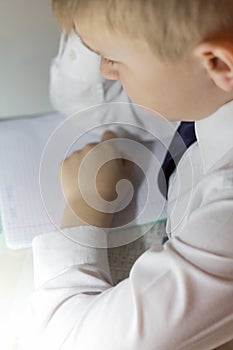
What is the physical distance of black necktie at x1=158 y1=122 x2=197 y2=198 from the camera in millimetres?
744

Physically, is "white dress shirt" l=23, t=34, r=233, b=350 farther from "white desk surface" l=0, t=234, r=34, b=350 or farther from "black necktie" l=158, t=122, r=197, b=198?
"black necktie" l=158, t=122, r=197, b=198

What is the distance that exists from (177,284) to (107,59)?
192mm

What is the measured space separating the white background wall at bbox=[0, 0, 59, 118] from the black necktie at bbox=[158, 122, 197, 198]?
0.95 ft

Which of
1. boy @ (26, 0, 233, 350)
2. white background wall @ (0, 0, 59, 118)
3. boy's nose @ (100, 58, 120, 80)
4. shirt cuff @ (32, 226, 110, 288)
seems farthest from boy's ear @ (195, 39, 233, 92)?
white background wall @ (0, 0, 59, 118)

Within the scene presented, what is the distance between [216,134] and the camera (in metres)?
0.59

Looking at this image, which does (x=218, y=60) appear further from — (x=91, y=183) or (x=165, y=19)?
(x=91, y=183)

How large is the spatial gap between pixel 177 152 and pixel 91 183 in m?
0.11

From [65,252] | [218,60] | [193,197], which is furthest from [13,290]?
Result: [218,60]

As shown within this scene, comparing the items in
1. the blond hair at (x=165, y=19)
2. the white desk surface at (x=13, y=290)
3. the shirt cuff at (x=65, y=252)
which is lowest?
the white desk surface at (x=13, y=290)

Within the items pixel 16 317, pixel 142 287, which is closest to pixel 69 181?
pixel 16 317

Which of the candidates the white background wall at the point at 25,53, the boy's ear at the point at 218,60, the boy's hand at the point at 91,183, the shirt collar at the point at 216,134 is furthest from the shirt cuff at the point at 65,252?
the white background wall at the point at 25,53

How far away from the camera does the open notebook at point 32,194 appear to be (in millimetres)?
722

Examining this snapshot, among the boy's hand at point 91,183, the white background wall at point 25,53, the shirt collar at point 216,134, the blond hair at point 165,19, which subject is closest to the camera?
the blond hair at point 165,19

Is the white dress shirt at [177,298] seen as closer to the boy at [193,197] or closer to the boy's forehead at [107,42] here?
the boy at [193,197]
